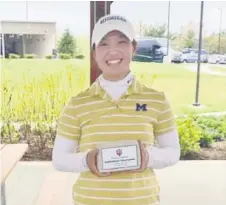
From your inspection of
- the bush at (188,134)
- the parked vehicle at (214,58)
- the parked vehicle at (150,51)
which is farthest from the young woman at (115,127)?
the bush at (188,134)

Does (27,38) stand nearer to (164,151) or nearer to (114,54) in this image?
(114,54)

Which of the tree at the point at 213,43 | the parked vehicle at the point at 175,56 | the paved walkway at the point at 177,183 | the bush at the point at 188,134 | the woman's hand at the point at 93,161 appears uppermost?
the tree at the point at 213,43

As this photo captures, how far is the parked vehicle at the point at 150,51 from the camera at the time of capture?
2865 millimetres

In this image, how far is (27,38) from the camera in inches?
115

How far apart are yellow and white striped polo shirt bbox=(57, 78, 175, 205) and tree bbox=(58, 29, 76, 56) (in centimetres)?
183

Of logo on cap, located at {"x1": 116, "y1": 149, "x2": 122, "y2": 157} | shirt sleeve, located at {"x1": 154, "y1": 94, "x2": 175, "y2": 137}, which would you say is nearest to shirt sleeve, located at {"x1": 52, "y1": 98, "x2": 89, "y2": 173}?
logo on cap, located at {"x1": 116, "y1": 149, "x2": 122, "y2": 157}

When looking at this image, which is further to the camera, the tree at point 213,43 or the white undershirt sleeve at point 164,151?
the tree at point 213,43

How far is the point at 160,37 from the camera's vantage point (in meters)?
3.02

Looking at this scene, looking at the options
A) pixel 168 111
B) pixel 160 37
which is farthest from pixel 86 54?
pixel 168 111

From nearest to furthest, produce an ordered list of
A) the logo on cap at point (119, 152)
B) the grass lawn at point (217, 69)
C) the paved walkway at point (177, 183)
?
the logo on cap at point (119, 152), the paved walkway at point (177, 183), the grass lawn at point (217, 69)

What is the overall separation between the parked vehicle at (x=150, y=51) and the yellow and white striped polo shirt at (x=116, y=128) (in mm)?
1661

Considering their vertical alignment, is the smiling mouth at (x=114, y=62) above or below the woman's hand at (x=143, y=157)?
above

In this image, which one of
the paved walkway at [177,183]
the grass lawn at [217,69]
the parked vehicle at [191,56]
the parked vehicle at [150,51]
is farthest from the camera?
the grass lawn at [217,69]

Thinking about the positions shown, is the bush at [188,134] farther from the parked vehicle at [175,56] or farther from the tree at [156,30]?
the tree at [156,30]
